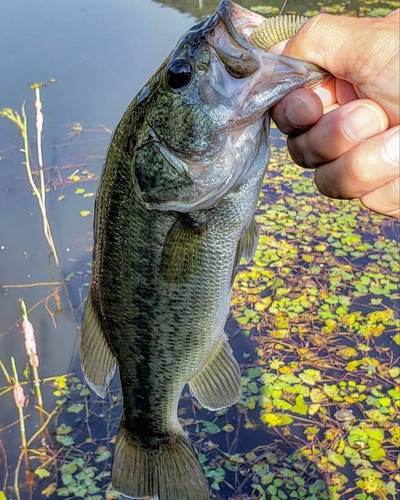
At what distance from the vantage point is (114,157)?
1.57 m

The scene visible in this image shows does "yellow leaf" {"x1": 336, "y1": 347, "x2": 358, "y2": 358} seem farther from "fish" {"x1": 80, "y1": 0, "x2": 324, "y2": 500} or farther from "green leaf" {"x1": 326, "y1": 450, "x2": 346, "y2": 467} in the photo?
"fish" {"x1": 80, "y1": 0, "x2": 324, "y2": 500}

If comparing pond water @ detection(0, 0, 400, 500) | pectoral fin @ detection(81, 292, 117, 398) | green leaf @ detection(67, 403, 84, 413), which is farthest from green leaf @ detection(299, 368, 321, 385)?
pectoral fin @ detection(81, 292, 117, 398)

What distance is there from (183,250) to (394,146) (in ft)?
2.05

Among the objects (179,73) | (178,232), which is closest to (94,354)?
(178,232)

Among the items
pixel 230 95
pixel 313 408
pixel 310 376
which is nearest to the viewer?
pixel 230 95

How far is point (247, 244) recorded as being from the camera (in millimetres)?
1748

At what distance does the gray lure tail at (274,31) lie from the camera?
148 cm

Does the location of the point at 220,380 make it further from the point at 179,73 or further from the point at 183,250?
the point at 179,73

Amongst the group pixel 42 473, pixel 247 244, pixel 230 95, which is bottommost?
pixel 42 473

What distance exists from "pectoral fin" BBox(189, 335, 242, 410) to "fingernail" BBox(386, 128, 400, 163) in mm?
819

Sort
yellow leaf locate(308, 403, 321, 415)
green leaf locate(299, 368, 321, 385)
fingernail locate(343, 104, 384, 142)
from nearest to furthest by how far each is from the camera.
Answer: fingernail locate(343, 104, 384, 142)
yellow leaf locate(308, 403, 321, 415)
green leaf locate(299, 368, 321, 385)

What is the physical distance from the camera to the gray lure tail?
1.48 meters

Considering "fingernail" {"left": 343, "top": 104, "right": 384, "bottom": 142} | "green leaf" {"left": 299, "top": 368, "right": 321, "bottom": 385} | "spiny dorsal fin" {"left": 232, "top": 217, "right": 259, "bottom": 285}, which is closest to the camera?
"fingernail" {"left": 343, "top": 104, "right": 384, "bottom": 142}

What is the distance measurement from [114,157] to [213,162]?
298 mm
